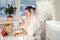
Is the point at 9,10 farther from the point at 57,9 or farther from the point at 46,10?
the point at 57,9

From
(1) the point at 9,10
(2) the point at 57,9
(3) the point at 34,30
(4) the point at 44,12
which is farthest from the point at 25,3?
(2) the point at 57,9

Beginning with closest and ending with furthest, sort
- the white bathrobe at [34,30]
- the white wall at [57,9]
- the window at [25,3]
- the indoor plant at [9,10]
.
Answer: the white wall at [57,9], the white bathrobe at [34,30], the indoor plant at [9,10], the window at [25,3]

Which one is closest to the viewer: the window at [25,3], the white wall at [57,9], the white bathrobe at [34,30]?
the white wall at [57,9]

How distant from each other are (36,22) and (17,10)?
1611 millimetres

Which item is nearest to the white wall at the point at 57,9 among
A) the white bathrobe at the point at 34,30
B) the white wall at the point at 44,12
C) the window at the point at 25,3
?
the white wall at the point at 44,12

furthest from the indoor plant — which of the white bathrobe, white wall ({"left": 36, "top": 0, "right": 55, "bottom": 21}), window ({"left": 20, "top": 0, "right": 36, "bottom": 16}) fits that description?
the white bathrobe

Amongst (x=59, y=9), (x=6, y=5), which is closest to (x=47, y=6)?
(x=59, y=9)

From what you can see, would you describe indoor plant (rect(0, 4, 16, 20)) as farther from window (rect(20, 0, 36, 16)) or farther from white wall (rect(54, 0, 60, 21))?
white wall (rect(54, 0, 60, 21))

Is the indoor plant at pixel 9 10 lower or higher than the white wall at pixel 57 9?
lower

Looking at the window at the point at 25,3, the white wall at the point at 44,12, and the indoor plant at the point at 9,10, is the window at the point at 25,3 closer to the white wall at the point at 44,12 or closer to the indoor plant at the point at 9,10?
the indoor plant at the point at 9,10

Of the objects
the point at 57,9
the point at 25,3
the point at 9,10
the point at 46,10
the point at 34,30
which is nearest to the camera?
the point at 57,9

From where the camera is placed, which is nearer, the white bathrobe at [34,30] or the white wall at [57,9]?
the white wall at [57,9]

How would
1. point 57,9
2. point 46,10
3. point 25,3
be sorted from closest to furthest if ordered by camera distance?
point 57,9, point 46,10, point 25,3

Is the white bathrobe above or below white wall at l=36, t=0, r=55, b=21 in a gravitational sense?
below
